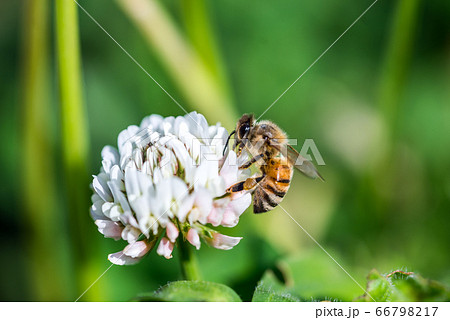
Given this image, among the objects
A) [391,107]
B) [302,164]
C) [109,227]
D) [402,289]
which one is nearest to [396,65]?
[391,107]

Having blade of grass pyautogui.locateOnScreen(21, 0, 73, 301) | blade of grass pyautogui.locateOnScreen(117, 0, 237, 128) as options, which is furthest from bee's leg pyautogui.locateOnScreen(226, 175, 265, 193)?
blade of grass pyautogui.locateOnScreen(21, 0, 73, 301)

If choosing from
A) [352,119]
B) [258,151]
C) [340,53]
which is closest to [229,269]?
[258,151]

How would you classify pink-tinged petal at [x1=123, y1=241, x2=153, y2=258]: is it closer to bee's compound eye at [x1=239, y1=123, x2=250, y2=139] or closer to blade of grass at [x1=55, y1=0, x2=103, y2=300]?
bee's compound eye at [x1=239, y1=123, x2=250, y2=139]

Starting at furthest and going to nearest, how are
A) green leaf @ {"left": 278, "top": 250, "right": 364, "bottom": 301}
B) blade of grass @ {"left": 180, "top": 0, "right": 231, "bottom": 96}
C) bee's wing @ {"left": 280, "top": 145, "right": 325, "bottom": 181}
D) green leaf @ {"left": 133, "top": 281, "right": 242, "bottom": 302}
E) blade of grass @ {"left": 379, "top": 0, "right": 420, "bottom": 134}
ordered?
1. blade of grass @ {"left": 180, "top": 0, "right": 231, "bottom": 96}
2. blade of grass @ {"left": 379, "top": 0, "right": 420, "bottom": 134}
3. green leaf @ {"left": 278, "top": 250, "right": 364, "bottom": 301}
4. bee's wing @ {"left": 280, "top": 145, "right": 325, "bottom": 181}
5. green leaf @ {"left": 133, "top": 281, "right": 242, "bottom": 302}

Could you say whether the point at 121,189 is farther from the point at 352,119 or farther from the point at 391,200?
the point at 352,119

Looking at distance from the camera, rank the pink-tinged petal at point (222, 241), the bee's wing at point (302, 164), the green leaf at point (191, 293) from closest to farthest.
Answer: the green leaf at point (191, 293), the pink-tinged petal at point (222, 241), the bee's wing at point (302, 164)

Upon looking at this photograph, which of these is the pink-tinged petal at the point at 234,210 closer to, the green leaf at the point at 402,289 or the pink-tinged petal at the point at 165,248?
the pink-tinged petal at the point at 165,248

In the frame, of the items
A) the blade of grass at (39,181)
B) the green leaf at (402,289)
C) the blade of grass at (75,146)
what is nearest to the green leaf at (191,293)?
the green leaf at (402,289)
